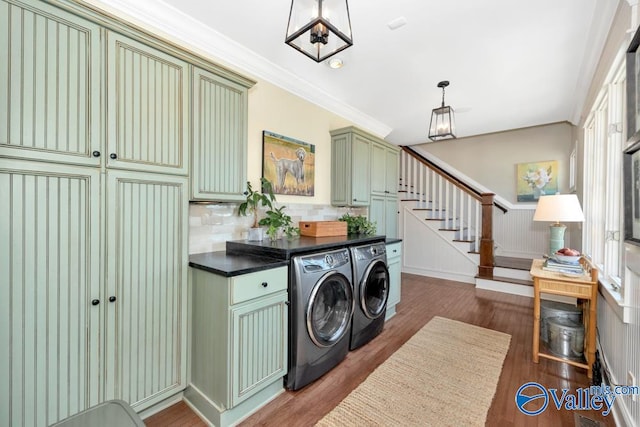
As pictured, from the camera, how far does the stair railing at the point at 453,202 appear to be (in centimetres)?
450

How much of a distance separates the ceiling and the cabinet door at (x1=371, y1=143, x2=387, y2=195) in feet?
1.96

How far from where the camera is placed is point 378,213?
12.2 feet

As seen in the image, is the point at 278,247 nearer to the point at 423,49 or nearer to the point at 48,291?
the point at 48,291

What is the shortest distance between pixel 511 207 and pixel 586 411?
456 cm

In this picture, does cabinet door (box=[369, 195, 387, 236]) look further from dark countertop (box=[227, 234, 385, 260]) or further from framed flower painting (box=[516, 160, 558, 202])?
framed flower painting (box=[516, 160, 558, 202])

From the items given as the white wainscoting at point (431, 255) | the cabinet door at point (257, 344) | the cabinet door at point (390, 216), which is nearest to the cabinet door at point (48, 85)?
the cabinet door at point (257, 344)

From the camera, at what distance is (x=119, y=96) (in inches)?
58.3

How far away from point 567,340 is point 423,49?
9.06ft

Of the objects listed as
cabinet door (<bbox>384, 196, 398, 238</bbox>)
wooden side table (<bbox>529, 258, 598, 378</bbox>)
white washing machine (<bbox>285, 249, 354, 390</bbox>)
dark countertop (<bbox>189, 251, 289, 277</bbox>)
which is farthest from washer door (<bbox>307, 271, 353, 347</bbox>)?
cabinet door (<bbox>384, 196, 398, 238</bbox>)

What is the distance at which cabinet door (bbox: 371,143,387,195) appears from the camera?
361 centimetres

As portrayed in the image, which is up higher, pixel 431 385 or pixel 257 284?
pixel 257 284

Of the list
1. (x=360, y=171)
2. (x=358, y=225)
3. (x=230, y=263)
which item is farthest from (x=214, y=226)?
(x=360, y=171)

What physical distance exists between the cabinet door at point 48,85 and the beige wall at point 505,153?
6.29 meters

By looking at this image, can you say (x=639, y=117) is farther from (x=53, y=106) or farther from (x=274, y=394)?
(x=53, y=106)
